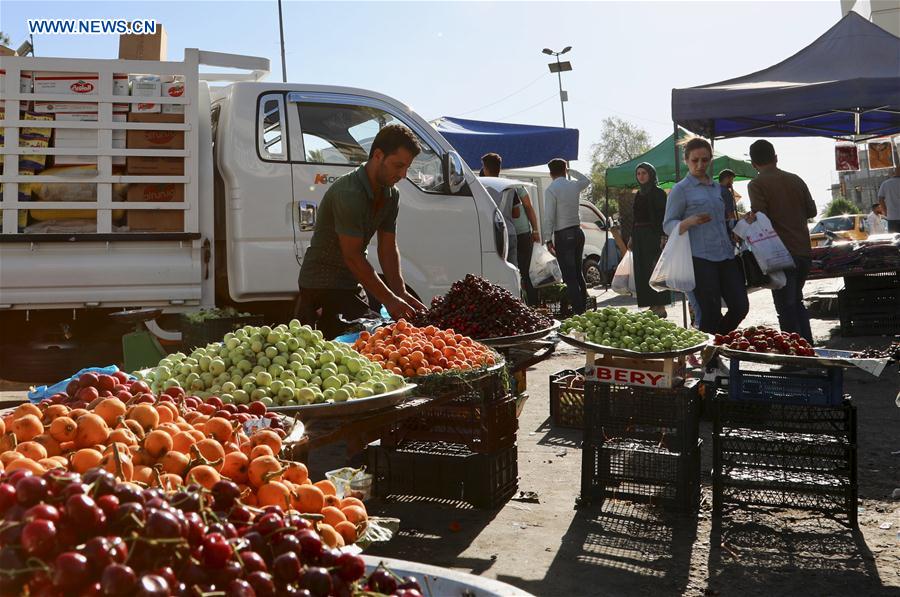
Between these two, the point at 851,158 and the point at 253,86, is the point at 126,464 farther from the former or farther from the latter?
the point at 851,158

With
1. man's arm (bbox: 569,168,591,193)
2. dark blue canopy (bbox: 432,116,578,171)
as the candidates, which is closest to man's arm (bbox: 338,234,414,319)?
man's arm (bbox: 569,168,591,193)

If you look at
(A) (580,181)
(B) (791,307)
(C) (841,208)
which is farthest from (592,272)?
(C) (841,208)

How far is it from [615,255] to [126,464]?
2055cm

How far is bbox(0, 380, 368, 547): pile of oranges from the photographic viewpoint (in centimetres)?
206

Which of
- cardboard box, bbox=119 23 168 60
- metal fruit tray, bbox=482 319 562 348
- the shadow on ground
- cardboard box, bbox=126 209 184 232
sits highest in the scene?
cardboard box, bbox=119 23 168 60

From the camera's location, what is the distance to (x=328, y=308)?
20.1ft

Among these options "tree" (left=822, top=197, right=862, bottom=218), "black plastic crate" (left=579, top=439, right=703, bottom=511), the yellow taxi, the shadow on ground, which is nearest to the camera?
the shadow on ground

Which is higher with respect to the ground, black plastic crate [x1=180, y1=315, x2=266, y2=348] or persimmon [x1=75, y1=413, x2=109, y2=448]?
black plastic crate [x1=180, y1=315, x2=266, y2=348]

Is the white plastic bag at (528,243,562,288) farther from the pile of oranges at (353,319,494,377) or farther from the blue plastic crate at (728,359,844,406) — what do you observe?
the blue plastic crate at (728,359,844,406)

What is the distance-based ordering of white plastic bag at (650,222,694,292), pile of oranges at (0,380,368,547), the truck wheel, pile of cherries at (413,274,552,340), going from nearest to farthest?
pile of oranges at (0,380,368,547) → pile of cherries at (413,274,552,340) → white plastic bag at (650,222,694,292) → the truck wheel

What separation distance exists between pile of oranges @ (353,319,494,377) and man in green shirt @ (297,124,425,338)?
0.63m

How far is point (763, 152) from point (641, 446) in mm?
4166

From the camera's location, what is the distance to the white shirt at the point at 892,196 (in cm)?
1480

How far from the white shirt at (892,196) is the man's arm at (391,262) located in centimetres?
1128
